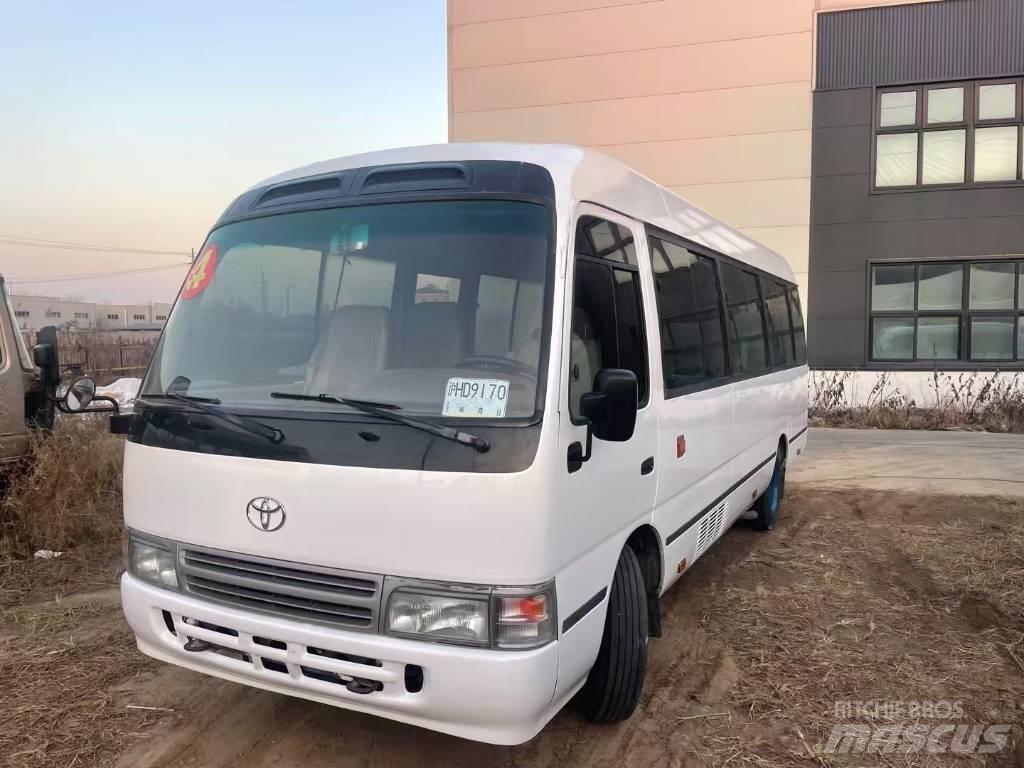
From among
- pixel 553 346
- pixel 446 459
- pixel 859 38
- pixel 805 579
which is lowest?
pixel 805 579

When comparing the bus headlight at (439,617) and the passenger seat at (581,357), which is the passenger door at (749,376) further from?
the bus headlight at (439,617)

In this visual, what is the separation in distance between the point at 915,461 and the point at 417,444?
9.67 m

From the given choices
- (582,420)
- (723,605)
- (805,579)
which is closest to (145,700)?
(582,420)

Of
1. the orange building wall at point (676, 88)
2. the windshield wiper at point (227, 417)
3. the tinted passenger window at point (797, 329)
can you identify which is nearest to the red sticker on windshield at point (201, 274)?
the windshield wiper at point (227, 417)

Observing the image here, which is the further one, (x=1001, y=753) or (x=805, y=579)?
(x=805, y=579)

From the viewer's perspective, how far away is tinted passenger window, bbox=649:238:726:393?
3.82 metres

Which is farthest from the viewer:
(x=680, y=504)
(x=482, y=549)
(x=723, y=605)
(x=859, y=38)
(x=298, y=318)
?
(x=859, y=38)

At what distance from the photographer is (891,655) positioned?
421 centimetres

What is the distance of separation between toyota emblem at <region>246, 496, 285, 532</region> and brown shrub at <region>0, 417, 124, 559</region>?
12.9 ft

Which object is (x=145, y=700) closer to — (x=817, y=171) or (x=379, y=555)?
(x=379, y=555)

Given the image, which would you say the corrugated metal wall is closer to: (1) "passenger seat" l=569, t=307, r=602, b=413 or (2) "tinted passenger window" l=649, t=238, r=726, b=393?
(2) "tinted passenger window" l=649, t=238, r=726, b=393

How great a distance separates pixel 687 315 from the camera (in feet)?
13.9

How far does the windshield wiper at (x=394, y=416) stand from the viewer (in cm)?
252

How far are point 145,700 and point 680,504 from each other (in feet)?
9.36
